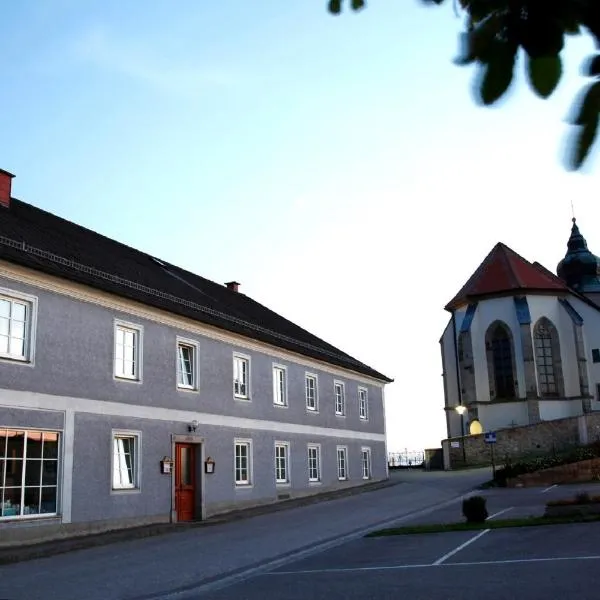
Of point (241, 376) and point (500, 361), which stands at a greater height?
point (500, 361)

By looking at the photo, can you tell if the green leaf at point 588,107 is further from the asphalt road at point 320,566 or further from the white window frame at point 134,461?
the white window frame at point 134,461

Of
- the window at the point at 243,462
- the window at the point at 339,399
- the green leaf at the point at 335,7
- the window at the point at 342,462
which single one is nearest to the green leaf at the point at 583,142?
the green leaf at the point at 335,7

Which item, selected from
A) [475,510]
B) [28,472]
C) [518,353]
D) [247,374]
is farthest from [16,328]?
[518,353]

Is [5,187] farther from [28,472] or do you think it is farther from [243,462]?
[243,462]

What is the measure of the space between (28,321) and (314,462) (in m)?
15.0

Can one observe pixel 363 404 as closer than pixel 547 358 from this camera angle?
Yes

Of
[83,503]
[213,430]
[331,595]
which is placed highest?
[213,430]

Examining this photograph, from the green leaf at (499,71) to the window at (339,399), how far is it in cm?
2953

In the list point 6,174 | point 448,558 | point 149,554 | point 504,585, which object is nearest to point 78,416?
point 149,554

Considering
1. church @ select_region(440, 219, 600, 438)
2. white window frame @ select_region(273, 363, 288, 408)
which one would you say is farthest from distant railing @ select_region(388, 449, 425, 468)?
white window frame @ select_region(273, 363, 288, 408)

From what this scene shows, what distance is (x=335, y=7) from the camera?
2920 mm

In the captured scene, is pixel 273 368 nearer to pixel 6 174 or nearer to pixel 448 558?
pixel 6 174

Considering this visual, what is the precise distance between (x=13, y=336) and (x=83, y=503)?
3995 mm

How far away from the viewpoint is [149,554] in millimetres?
14297
